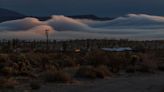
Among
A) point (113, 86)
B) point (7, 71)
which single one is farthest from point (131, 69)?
point (113, 86)

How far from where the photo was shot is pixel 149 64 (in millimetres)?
63031

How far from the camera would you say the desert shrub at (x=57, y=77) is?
47.9 m

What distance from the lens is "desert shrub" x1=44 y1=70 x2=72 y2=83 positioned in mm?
47906

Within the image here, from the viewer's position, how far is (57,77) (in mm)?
48312

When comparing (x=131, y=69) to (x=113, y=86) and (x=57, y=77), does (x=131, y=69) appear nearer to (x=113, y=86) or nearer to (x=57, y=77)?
(x=57, y=77)

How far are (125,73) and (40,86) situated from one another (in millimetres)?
17651

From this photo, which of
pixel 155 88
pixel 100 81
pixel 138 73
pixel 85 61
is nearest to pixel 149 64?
pixel 138 73

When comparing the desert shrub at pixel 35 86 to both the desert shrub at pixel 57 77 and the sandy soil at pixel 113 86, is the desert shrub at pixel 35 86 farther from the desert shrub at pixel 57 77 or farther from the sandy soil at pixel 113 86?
the desert shrub at pixel 57 77

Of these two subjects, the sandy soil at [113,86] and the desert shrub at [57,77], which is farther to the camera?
the desert shrub at [57,77]

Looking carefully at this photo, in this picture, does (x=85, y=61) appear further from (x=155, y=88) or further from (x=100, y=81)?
(x=155, y=88)

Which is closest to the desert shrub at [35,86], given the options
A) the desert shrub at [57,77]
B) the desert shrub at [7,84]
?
the desert shrub at [7,84]

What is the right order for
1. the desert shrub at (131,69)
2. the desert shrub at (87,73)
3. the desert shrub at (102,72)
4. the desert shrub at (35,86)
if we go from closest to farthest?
the desert shrub at (35,86) → the desert shrub at (87,73) → the desert shrub at (102,72) → the desert shrub at (131,69)

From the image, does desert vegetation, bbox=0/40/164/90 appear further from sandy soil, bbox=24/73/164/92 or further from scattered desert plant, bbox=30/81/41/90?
sandy soil, bbox=24/73/164/92

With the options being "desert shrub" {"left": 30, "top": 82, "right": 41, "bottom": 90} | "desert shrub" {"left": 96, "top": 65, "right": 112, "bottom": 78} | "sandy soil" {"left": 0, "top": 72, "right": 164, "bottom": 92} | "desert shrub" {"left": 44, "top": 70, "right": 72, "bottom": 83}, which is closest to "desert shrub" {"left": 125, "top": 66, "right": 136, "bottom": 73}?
"desert shrub" {"left": 96, "top": 65, "right": 112, "bottom": 78}
